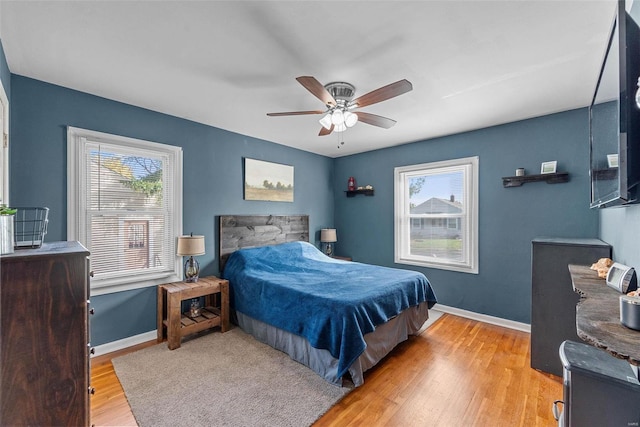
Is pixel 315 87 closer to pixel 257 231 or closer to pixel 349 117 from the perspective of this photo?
pixel 349 117

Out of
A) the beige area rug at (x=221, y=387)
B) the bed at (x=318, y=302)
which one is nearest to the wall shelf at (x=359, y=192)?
the bed at (x=318, y=302)

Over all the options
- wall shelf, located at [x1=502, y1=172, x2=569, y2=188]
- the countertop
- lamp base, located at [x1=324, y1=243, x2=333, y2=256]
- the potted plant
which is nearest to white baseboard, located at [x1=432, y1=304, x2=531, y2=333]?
wall shelf, located at [x1=502, y1=172, x2=569, y2=188]

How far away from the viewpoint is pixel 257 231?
4.02 metres

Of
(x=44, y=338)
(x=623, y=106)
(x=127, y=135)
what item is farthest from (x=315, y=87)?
(x=127, y=135)

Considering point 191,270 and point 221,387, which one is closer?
point 221,387

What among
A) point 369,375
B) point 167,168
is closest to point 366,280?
point 369,375

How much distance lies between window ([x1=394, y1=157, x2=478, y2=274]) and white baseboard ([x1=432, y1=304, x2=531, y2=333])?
0.56m

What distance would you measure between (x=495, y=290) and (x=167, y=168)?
170 inches

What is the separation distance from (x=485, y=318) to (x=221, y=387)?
10.6 feet

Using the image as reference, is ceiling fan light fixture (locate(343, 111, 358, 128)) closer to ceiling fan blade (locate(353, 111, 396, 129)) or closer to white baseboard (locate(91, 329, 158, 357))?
ceiling fan blade (locate(353, 111, 396, 129))

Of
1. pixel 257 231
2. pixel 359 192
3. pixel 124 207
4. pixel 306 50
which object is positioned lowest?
pixel 257 231

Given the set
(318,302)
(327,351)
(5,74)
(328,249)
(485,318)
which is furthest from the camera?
(328,249)

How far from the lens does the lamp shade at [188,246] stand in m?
3.05

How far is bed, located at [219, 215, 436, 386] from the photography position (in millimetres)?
2207
